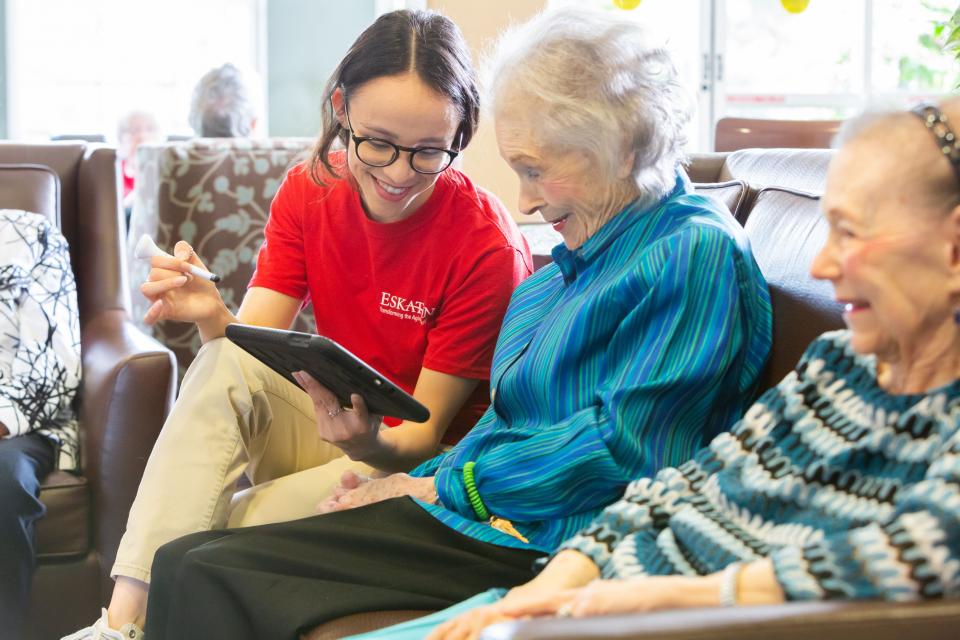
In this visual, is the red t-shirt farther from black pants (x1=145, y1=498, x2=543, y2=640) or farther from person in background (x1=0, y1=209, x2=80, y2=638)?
person in background (x1=0, y1=209, x2=80, y2=638)

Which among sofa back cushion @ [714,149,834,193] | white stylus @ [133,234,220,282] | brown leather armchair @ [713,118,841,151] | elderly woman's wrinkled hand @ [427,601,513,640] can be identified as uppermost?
brown leather armchair @ [713,118,841,151]

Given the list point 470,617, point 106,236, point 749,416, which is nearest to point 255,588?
point 470,617

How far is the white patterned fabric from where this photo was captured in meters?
2.23

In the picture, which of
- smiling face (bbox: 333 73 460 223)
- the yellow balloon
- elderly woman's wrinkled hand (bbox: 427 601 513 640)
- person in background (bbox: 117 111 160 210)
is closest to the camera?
elderly woman's wrinkled hand (bbox: 427 601 513 640)

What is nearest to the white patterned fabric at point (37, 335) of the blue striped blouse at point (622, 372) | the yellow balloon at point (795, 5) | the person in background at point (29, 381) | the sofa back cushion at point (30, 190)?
the person in background at point (29, 381)

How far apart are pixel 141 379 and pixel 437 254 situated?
709 millimetres

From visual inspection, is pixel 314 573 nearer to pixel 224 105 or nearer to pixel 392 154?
pixel 392 154

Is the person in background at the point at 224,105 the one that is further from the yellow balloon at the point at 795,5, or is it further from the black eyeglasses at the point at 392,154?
the yellow balloon at the point at 795,5

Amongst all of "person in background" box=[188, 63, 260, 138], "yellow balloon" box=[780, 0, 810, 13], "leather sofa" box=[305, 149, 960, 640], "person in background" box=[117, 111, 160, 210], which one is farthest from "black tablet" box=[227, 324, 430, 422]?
"yellow balloon" box=[780, 0, 810, 13]

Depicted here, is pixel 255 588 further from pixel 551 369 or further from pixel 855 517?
pixel 855 517

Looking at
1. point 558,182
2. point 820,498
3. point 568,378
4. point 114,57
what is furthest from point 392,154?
point 114,57

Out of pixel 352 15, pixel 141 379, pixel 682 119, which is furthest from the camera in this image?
pixel 352 15

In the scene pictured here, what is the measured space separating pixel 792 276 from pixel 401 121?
61cm

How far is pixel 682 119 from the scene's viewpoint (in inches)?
60.1
